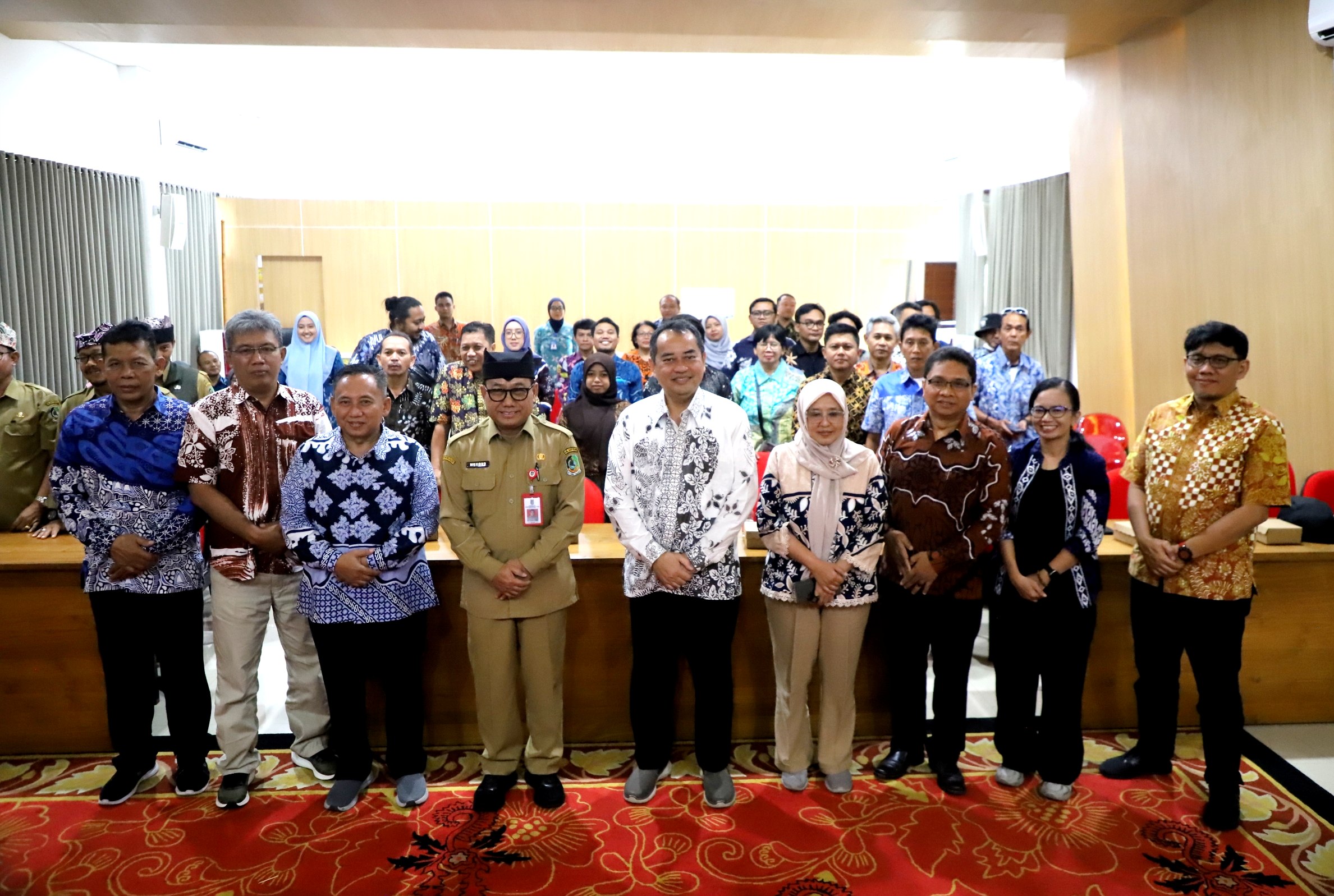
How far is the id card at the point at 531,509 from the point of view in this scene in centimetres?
292

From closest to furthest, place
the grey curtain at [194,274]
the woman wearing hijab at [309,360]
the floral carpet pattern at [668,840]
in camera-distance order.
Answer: the floral carpet pattern at [668,840] → the woman wearing hijab at [309,360] → the grey curtain at [194,274]

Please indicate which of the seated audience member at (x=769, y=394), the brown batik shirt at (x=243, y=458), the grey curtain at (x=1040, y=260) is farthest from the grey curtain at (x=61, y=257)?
the grey curtain at (x=1040, y=260)

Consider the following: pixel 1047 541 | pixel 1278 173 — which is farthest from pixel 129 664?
pixel 1278 173

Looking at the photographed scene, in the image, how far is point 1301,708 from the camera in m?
3.57

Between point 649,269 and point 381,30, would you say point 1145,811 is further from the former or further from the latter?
point 649,269

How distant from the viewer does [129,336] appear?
9.50 ft

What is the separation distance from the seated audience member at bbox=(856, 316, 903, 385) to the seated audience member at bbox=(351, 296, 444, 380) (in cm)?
254

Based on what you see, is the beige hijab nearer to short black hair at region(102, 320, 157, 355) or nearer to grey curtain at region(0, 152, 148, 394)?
short black hair at region(102, 320, 157, 355)

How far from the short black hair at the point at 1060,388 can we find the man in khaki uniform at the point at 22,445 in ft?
12.3

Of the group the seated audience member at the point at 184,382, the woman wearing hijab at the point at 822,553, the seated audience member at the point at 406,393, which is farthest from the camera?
the seated audience member at the point at 184,382

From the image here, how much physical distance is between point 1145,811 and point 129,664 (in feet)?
11.3

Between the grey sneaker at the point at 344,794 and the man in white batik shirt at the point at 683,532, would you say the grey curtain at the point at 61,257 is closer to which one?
the grey sneaker at the point at 344,794

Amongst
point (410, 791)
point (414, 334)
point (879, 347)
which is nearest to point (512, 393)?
point (410, 791)

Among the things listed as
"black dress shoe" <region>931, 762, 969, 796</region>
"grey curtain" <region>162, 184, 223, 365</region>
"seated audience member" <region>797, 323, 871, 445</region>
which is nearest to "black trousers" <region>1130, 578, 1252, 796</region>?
"black dress shoe" <region>931, 762, 969, 796</region>
